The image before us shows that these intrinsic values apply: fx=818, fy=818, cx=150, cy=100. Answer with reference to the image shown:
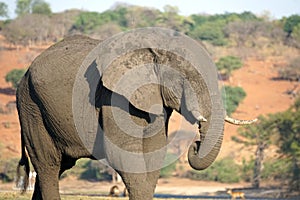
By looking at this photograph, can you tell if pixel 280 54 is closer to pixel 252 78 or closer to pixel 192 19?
pixel 252 78

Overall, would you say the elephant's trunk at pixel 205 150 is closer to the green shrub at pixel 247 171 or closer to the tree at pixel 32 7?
the green shrub at pixel 247 171

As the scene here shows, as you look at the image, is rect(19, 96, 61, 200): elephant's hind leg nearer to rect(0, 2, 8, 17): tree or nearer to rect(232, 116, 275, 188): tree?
rect(232, 116, 275, 188): tree

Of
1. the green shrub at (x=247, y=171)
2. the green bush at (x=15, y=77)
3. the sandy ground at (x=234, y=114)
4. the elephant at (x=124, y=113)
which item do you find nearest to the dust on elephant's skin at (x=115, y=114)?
the elephant at (x=124, y=113)

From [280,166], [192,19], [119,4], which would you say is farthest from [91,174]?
[119,4]

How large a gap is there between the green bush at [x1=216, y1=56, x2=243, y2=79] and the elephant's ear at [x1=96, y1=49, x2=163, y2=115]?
168ft

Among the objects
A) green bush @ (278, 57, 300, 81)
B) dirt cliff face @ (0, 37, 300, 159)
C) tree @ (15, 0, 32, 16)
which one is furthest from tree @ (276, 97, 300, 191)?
tree @ (15, 0, 32, 16)

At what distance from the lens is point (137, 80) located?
7.31 metres

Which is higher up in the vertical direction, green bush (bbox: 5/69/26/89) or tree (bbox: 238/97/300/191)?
tree (bbox: 238/97/300/191)

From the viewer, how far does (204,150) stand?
704 cm

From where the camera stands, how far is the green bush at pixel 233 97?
4962cm

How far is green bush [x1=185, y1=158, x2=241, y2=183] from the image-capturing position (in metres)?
36.2

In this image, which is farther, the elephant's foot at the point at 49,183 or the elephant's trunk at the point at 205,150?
the elephant's foot at the point at 49,183

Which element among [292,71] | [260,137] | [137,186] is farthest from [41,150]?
[292,71]

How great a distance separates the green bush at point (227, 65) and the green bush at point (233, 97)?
4.24m
